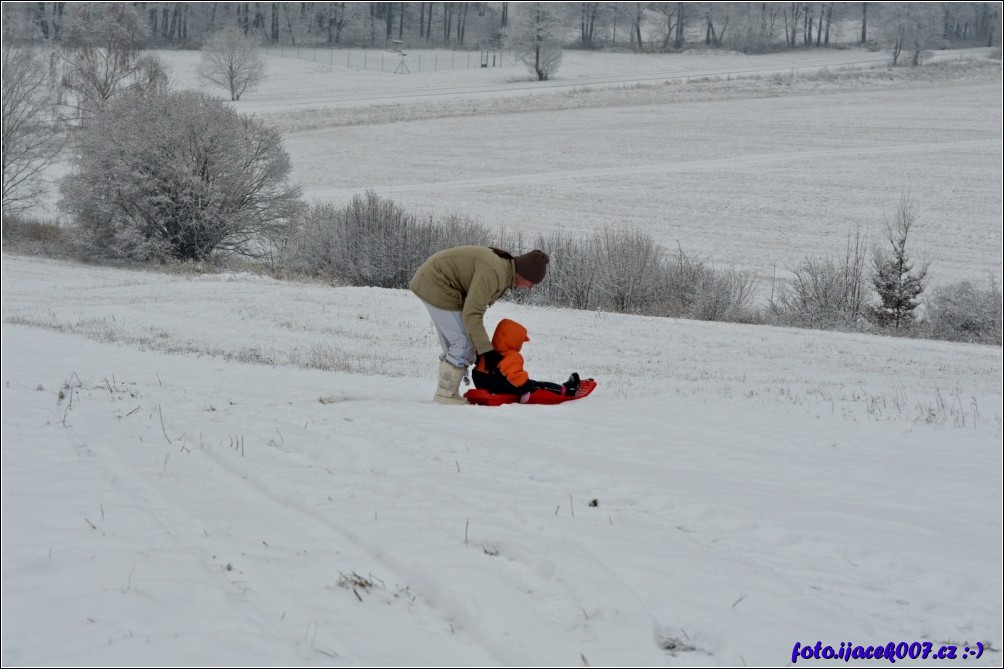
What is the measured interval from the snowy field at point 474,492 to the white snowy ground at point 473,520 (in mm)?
24

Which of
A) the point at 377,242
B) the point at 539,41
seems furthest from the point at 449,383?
the point at 539,41

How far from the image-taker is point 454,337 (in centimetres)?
883

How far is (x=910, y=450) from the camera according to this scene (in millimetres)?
8078

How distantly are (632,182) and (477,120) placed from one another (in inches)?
829

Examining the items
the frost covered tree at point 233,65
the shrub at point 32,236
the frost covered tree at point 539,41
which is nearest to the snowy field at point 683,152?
the frost covered tree at point 233,65

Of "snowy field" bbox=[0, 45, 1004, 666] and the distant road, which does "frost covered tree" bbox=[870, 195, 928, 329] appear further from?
the distant road

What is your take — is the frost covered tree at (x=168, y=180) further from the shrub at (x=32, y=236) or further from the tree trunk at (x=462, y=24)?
the tree trunk at (x=462, y=24)

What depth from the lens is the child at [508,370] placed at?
881 centimetres

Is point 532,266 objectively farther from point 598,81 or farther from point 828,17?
point 828,17

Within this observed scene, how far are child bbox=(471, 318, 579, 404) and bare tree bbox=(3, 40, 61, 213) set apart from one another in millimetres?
29693

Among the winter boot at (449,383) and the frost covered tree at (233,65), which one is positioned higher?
the frost covered tree at (233,65)

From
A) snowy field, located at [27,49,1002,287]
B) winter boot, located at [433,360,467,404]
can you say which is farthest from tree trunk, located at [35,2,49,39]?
winter boot, located at [433,360,467,404]

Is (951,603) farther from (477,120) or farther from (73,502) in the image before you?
(477,120)

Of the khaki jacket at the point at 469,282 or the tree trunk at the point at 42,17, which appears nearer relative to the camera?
the khaki jacket at the point at 469,282
